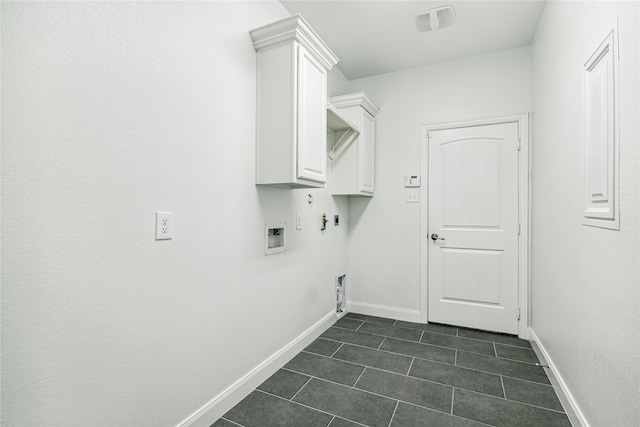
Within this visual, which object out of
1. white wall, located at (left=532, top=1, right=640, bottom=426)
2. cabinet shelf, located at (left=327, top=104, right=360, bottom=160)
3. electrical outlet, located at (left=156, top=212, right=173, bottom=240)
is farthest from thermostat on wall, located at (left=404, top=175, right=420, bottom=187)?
electrical outlet, located at (left=156, top=212, right=173, bottom=240)

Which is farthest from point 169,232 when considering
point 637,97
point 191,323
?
point 637,97

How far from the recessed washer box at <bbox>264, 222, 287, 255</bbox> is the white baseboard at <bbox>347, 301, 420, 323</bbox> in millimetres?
1528

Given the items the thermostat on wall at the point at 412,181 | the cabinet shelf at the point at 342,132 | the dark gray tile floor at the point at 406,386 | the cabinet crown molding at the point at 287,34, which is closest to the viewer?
the dark gray tile floor at the point at 406,386

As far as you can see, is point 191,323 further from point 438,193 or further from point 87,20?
point 438,193

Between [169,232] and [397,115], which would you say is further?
[397,115]

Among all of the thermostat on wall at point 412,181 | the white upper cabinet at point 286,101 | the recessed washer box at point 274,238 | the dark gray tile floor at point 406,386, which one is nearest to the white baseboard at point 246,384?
the dark gray tile floor at point 406,386

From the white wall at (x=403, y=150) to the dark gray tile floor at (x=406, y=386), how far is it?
0.65 meters

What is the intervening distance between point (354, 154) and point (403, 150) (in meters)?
0.58

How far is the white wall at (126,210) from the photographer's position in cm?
98

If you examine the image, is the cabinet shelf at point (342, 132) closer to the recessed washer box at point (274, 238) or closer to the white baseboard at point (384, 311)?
the recessed washer box at point (274, 238)

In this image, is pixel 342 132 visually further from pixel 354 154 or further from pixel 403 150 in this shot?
pixel 403 150

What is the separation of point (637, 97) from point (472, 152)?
2.01 metres

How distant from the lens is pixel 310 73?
207 centimetres

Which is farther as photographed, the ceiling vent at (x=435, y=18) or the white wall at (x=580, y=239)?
the ceiling vent at (x=435, y=18)
